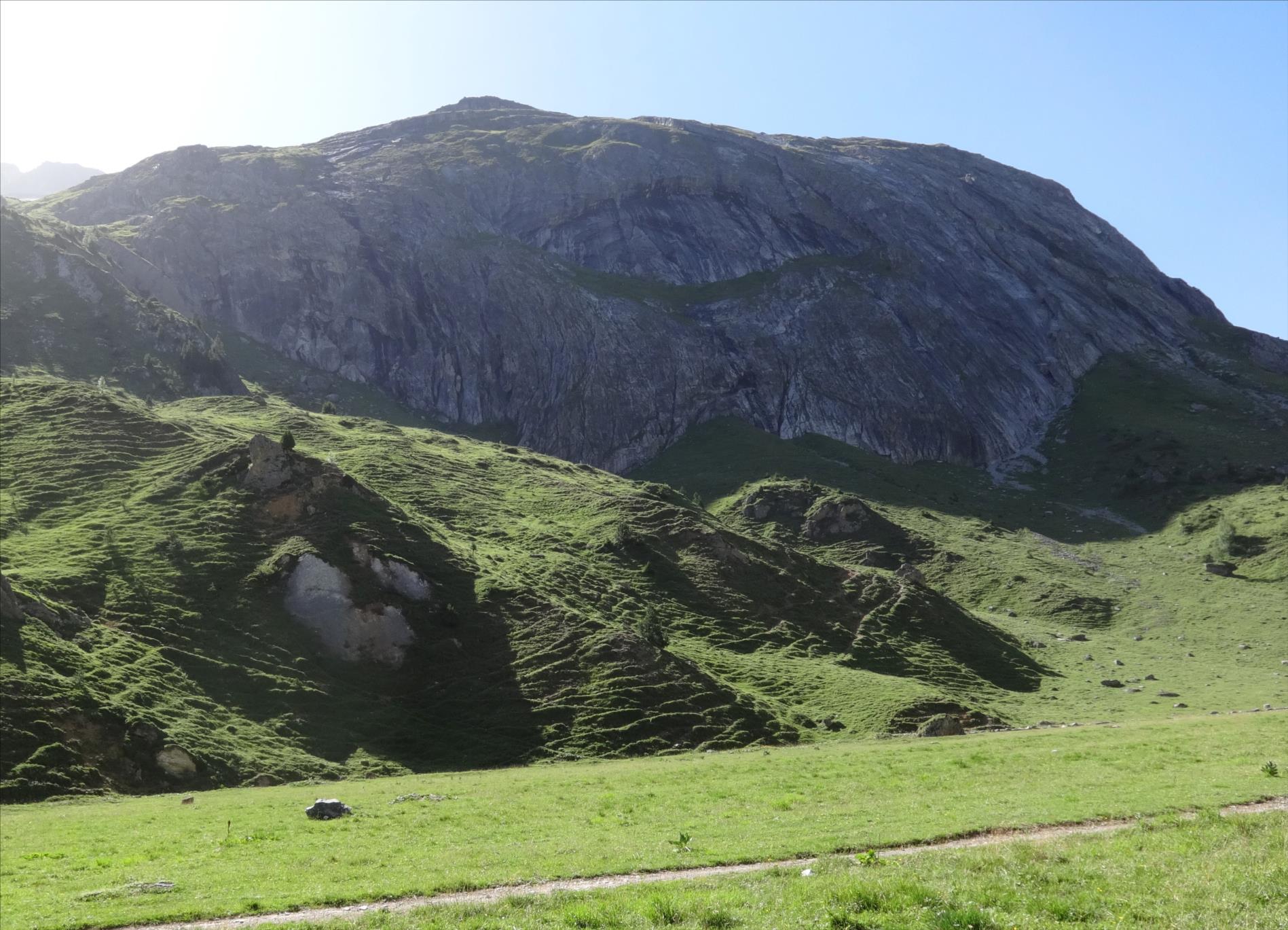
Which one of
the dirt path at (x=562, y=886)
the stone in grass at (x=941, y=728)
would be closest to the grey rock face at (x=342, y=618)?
the stone in grass at (x=941, y=728)

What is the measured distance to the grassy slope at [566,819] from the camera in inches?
992

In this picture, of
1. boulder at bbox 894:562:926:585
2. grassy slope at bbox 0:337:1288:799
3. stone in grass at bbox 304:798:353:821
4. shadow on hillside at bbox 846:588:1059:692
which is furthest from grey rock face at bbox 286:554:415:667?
boulder at bbox 894:562:926:585

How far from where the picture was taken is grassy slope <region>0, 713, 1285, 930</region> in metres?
25.2

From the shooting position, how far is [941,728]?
243 feet

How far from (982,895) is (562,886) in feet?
36.4

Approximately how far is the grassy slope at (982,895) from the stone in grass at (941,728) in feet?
177

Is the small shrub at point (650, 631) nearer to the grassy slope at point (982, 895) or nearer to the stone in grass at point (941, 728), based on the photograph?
the stone in grass at point (941, 728)

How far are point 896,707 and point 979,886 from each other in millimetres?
66643

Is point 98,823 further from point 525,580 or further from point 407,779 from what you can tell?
point 525,580

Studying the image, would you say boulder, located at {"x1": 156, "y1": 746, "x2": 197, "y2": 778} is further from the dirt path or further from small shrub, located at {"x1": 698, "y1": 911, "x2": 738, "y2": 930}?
small shrub, located at {"x1": 698, "y1": 911, "x2": 738, "y2": 930}

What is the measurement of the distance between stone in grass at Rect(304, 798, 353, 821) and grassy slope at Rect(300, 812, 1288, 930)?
2071 cm

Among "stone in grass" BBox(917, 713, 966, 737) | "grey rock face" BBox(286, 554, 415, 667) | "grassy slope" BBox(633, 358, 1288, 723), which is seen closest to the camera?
"stone in grass" BBox(917, 713, 966, 737)

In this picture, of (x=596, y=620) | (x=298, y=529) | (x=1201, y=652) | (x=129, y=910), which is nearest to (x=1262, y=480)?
(x=1201, y=652)

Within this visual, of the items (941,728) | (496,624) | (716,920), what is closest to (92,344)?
(496,624)
